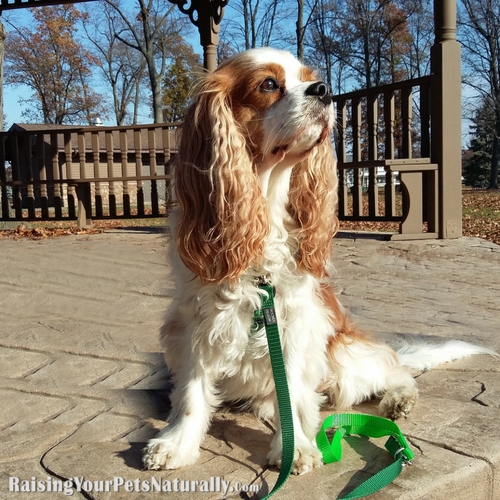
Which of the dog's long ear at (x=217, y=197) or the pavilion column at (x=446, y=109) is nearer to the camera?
the dog's long ear at (x=217, y=197)

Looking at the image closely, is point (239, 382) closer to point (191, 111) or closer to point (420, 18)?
point (191, 111)

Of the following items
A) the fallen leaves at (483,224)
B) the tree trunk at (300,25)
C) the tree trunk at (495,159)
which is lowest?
the fallen leaves at (483,224)

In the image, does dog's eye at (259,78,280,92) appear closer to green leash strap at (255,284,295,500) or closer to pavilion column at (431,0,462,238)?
green leash strap at (255,284,295,500)

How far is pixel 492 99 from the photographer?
37.3m

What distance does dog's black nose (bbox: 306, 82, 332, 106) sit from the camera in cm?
223

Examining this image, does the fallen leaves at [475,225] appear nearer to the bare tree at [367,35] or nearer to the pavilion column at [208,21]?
the pavilion column at [208,21]

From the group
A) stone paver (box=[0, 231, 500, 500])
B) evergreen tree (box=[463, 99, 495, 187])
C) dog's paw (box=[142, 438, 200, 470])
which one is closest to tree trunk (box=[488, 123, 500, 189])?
evergreen tree (box=[463, 99, 495, 187])

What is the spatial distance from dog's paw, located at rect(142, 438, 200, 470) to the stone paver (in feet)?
0.11

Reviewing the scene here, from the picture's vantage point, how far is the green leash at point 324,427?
6.66 feet

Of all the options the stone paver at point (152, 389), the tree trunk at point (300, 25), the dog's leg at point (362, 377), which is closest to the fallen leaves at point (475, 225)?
the stone paver at point (152, 389)

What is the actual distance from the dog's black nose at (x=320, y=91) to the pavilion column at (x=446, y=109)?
207 inches

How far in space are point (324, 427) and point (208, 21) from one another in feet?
27.2

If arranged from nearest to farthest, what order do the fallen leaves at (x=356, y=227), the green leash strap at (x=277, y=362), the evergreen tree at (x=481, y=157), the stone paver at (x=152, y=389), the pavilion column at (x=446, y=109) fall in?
the stone paver at (x=152, y=389) → the green leash strap at (x=277, y=362) → the pavilion column at (x=446, y=109) → the fallen leaves at (x=356, y=227) → the evergreen tree at (x=481, y=157)

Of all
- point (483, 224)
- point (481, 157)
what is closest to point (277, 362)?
point (483, 224)
